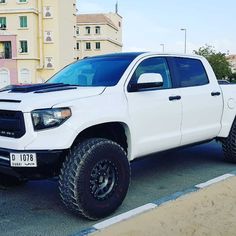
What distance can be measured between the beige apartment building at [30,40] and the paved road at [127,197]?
151 ft

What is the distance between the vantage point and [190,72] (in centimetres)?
571

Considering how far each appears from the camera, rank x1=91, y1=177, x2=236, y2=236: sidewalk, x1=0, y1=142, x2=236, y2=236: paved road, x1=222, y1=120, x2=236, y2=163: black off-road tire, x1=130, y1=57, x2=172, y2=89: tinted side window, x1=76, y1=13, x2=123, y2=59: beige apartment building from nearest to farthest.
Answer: x1=91, y1=177, x2=236, y2=236: sidewalk, x1=0, y1=142, x2=236, y2=236: paved road, x1=130, y1=57, x2=172, y2=89: tinted side window, x1=222, y1=120, x2=236, y2=163: black off-road tire, x1=76, y1=13, x2=123, y2=59: beige apartment building

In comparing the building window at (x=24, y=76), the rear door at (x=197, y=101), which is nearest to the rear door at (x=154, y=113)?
the rear door at (x=197, y=101)

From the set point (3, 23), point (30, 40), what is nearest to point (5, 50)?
point (3, 23)

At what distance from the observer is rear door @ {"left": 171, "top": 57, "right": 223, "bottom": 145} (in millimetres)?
5355

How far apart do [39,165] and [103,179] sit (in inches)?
29.1

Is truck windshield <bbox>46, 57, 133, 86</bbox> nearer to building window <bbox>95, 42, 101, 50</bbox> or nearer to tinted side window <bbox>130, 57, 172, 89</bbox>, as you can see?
tinted side window <bbox>130, 57, 172, 89</bbox>

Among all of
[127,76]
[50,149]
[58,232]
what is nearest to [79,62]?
[127,76]

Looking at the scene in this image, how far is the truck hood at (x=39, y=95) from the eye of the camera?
12.6 ft

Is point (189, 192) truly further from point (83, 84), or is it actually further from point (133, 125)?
point (83, 84)

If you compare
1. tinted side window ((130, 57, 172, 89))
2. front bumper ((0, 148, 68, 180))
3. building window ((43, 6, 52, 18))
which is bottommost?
front bumper ((0, 148, 68, 180))

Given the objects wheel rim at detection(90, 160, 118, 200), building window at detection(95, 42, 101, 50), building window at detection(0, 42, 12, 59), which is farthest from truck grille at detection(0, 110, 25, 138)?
building window at detection(95, 42, 101, 50)

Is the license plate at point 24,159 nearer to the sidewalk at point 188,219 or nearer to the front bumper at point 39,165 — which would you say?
the front bumper at point 39,165

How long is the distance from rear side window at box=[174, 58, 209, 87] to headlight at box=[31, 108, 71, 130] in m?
2.10
